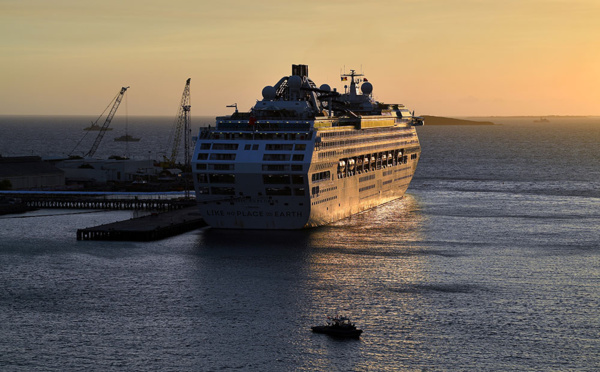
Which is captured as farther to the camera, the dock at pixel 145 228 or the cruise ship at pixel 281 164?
the dock at pixel 145 228

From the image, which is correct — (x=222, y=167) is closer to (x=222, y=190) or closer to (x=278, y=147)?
(x=222, y=190)

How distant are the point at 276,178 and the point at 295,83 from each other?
21.1 metres

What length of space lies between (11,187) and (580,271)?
83444 millimetres

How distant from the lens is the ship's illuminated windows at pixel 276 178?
83.2m

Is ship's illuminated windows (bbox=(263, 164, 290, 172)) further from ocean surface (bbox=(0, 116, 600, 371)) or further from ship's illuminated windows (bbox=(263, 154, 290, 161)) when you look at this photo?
ocean surface (bbox=(0, 116, 600, 371))

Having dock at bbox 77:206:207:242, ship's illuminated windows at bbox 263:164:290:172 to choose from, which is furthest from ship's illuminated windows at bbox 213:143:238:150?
dock at bbox 77:206:207:242

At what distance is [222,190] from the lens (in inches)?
3344

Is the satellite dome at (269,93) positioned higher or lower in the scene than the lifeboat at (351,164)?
higher

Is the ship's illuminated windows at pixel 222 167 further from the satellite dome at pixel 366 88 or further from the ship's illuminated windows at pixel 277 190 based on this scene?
the satellite dome at pixel 366 88

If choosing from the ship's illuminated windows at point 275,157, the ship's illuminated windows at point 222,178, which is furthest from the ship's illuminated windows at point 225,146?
the ship's illuminated windows at point 275,157

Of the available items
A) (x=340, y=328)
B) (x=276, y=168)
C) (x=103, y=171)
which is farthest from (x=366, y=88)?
(x=340, y=328)

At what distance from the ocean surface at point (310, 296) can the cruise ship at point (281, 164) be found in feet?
6.80

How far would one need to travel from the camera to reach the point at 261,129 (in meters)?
87.6

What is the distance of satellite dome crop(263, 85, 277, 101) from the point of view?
10100 centimetres
